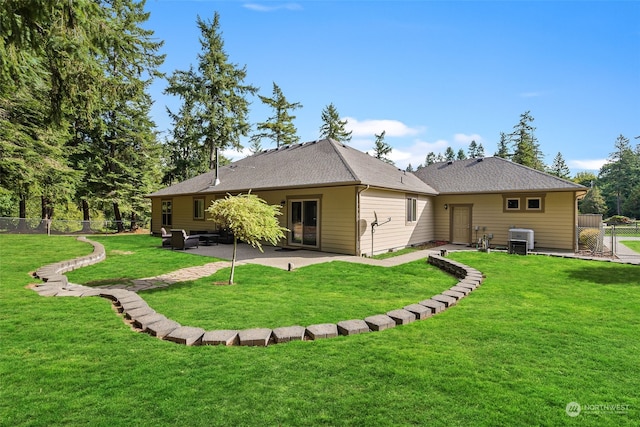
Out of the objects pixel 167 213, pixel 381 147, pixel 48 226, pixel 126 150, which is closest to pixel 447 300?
pixel 167 213

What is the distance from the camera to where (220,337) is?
3564 mm

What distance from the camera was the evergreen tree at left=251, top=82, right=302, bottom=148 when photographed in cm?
3344

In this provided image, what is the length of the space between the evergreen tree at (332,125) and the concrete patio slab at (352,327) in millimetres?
37728

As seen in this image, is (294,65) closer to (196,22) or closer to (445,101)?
(445,101)

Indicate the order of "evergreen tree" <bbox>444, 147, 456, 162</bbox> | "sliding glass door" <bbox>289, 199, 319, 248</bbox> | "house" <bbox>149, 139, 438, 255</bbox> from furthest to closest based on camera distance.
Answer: "evergreen tree" <bbox>444, 147, 456, 162</bbox>, "sliding glass door" <bbox>289, 199, 319, 248</bbox>, "house" <bbox>149, 139, 438, 255</bbox>

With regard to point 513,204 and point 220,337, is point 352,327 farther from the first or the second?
point 513,204

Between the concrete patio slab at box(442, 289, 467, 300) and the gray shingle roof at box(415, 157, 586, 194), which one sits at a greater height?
the gray shingle roof at box(415, 157, 586, 194)

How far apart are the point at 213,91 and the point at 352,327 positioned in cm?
2974

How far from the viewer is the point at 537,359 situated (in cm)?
318

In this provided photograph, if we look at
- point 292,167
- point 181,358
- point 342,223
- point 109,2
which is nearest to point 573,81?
point 342,223

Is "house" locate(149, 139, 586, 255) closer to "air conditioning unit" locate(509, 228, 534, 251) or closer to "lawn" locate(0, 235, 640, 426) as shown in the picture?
"air conditioning unit" locate(509, 228, 534, 251)

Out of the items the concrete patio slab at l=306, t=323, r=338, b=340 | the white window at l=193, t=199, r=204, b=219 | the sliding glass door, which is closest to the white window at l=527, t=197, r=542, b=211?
the sliding glass door

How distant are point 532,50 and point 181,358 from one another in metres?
13.6

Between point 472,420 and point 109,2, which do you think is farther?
point 109,2
